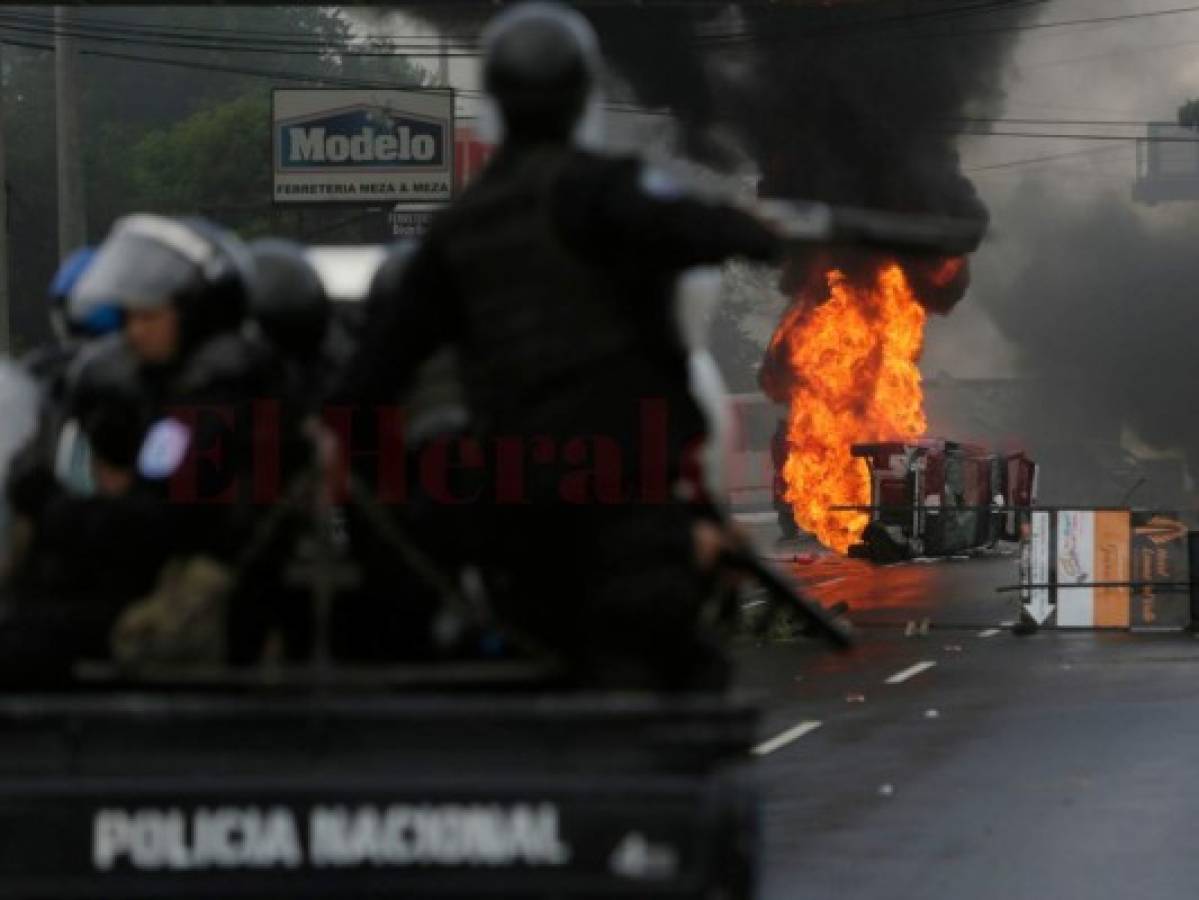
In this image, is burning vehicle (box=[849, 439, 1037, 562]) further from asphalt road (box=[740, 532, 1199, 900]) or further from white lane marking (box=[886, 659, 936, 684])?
white lane marking (box=[886, 659, 936, 684])

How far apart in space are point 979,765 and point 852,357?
142 ft

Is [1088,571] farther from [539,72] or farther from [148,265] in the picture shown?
[539,72]

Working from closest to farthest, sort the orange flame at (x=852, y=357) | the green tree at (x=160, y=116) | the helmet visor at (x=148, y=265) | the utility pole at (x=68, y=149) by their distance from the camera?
the helmet visor at (x=148, y=265) → the utility pole at (x=68, y=149) → the orange flame at (x=852, y=357) → the green tree at (x=160, y=116)

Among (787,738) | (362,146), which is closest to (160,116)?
(362,146)

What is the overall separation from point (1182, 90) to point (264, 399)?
79178mm

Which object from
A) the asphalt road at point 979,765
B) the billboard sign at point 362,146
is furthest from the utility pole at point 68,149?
the billboard sign at point 362,146

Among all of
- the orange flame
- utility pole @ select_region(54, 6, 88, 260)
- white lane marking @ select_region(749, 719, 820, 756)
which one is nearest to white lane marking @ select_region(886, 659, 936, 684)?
white lane marking @ select_region(749, 719, 820, 756)

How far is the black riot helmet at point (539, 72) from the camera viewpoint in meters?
6.16

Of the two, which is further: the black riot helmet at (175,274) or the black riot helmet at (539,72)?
the black riot helmet at (175,274)

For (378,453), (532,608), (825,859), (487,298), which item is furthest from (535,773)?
(825,859)

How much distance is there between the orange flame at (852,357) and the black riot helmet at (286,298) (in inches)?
2145

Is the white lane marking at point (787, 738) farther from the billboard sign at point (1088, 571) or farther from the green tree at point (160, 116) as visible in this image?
the green tree at point (160, 116)

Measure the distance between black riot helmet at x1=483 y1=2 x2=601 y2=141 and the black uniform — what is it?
0.19ft

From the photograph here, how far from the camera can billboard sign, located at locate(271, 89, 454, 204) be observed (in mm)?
69500
